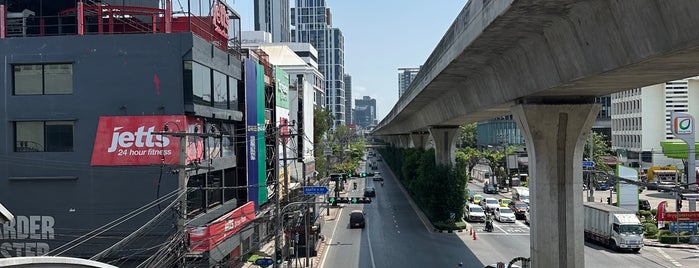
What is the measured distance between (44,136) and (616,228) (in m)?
29.2

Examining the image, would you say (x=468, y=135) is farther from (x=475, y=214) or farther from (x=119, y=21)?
(x=119, y=21)

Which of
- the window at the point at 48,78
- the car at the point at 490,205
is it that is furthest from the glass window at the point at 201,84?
the car at the point at 490,205

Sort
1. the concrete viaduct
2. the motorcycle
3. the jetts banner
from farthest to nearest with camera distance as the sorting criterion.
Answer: the motorcycle < the jetts banner < the concrete viaduct

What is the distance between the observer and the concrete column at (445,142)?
46.6 metres

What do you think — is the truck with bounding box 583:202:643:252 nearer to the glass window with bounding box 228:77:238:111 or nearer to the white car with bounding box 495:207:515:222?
the white car with bounding box 495:207:515:222

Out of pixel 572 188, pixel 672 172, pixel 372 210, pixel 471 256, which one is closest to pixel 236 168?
pixel 471 256

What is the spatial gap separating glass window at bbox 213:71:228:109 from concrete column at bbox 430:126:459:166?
2306 cm

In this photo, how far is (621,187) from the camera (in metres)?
43.5

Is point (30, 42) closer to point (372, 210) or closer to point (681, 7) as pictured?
point (681, 7)

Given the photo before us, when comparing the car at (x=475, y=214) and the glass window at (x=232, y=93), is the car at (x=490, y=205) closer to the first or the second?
the car at (x=475, y=214)

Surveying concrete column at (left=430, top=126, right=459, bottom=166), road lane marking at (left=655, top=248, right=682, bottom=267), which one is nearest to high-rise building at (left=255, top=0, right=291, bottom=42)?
concrete column at (left=430, top=126, right=459, bottom=166)

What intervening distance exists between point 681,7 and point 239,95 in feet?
75.0

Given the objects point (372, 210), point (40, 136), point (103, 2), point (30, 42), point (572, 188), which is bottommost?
point (372, 210)

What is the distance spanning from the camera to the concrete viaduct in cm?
1014
